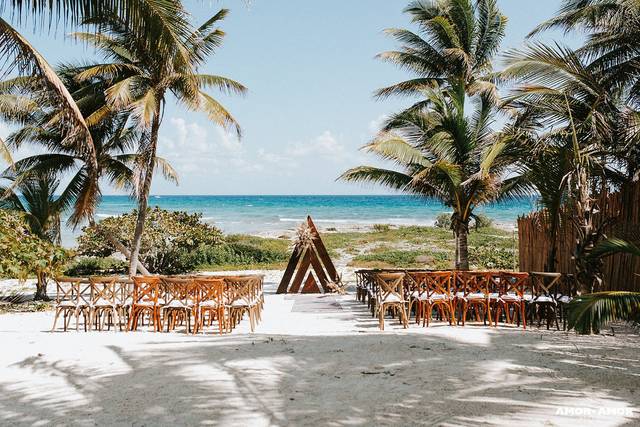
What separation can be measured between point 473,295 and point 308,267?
20.3 feet

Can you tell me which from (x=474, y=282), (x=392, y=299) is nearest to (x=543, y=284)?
(x=474, y=282)

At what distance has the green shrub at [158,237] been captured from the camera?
19781 mm

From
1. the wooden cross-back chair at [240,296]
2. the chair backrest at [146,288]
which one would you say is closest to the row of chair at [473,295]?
the wooden cross-back chair at [240,296]

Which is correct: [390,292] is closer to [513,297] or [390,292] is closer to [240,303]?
[513,297]

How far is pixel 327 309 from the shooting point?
11.8 metres

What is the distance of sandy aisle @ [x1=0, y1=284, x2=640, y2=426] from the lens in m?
4.64

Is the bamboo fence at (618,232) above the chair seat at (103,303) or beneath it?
above

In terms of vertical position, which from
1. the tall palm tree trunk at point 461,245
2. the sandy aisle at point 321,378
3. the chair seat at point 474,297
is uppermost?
the tall palm tree trunk at point 461,245

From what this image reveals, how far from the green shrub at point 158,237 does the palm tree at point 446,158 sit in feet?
27.7

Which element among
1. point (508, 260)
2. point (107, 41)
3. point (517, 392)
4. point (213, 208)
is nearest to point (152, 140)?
point (107, 41)

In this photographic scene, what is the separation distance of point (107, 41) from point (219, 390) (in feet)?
34.4

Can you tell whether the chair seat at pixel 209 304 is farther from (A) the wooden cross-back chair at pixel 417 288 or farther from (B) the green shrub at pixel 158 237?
(B) the green shrub at pixel 158 237

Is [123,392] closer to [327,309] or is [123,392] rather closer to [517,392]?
[517,392]

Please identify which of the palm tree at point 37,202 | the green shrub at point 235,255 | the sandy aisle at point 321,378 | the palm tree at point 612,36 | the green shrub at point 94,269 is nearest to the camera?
the sandy aisle at point 321,378
